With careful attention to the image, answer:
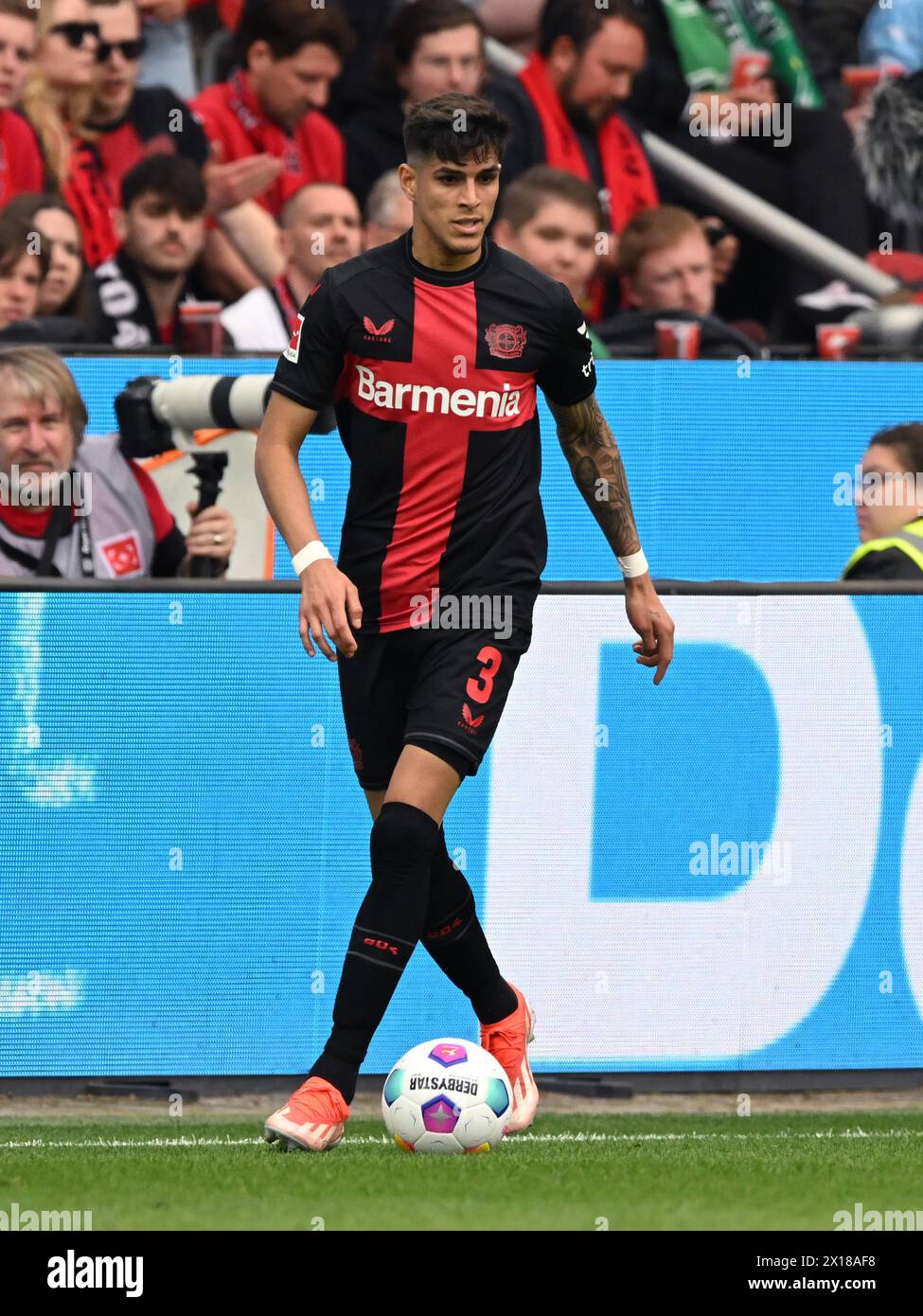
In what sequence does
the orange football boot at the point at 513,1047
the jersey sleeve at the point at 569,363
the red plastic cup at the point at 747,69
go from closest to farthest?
1. the jersey sleeve at the point at 569,363
2. the orange football boot at the point at 513,1047
3. the red plastic cup at the point at 747,69

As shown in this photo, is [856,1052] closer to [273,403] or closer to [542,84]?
[273,403]

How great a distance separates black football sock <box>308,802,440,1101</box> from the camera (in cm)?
520

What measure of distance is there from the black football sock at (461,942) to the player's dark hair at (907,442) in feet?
9.74

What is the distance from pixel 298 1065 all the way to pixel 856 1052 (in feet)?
5.78

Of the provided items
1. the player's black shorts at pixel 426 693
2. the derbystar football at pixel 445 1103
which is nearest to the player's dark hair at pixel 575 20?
the player's black shorts at pixel 426 693

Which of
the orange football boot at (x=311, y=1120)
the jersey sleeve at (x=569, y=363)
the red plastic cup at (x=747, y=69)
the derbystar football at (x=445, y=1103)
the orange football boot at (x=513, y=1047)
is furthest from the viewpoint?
the red plastic cup at (x=747, y=69)

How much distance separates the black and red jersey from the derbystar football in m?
1.06

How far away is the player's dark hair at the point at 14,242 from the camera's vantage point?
350 inches

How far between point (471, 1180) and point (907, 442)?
407 cm

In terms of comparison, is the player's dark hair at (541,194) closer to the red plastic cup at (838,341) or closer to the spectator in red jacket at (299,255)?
the spectator in red jacket at (299,255)

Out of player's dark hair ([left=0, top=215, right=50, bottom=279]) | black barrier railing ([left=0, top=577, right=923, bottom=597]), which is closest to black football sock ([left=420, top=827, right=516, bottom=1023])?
black barrier railing ([left=0, top=577, right=923, bottom=597])

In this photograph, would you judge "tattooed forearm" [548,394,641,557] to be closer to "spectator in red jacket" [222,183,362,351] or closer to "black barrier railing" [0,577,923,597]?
"black barrier railing" [0,577,923,597]

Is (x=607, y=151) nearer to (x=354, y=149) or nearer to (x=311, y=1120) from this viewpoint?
(x=354, y=149)

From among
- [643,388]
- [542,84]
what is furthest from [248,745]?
[542,84]
